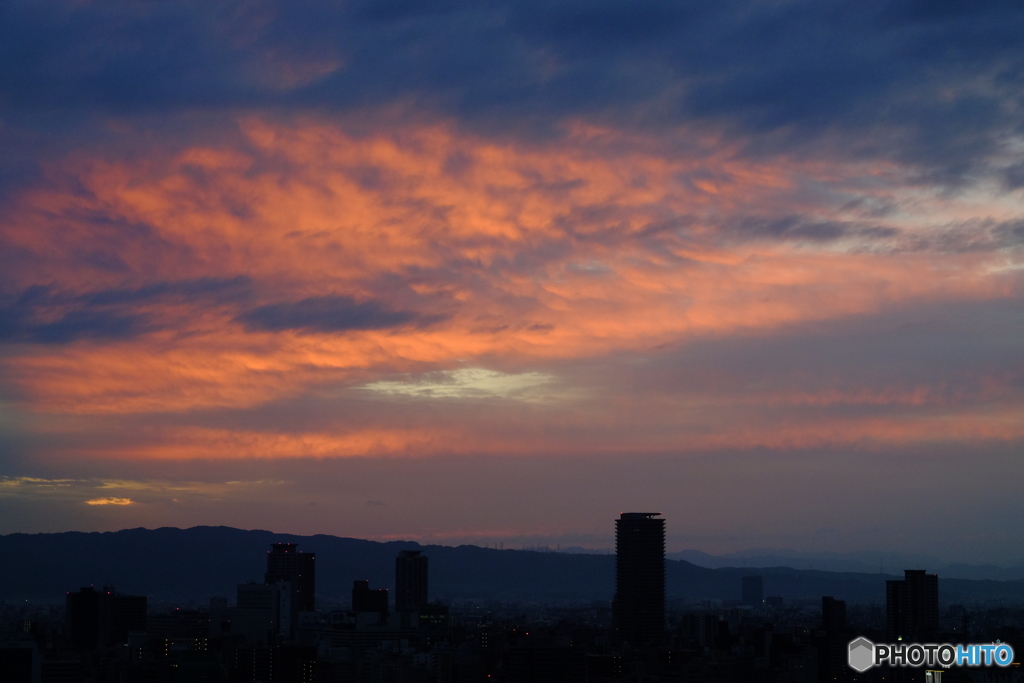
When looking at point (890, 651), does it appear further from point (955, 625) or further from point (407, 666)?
point (955, 625)

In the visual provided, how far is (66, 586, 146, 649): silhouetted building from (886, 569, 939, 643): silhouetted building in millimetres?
116056

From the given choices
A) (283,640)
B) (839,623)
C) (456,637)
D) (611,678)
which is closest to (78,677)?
(611,678)

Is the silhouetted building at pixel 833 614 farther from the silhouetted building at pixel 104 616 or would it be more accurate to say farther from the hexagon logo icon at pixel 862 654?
the hexagon logo icon at pixel 862 654

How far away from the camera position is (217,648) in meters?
144

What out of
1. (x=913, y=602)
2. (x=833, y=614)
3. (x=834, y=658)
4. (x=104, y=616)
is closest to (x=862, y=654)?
(x=834, y=658)

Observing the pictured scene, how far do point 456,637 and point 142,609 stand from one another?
51.2 m

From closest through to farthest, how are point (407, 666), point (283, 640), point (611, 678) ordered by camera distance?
point (611, 678) → point (407, 666) → point (283, 640)

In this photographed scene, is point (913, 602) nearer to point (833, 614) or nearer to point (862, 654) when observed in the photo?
point (833, 614)

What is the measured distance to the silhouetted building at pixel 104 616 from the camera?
17250cm

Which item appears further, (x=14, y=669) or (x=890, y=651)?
(x=14, y=669)

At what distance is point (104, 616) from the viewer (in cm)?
17800

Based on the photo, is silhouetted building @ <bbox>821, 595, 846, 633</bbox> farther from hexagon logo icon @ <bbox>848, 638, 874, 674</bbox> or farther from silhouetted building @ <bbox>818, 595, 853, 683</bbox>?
hexagon logo icon @ <bbox>848, 638, 874, 674</bbox>

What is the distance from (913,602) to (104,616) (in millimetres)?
128310

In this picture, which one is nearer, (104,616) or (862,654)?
(862,654)
